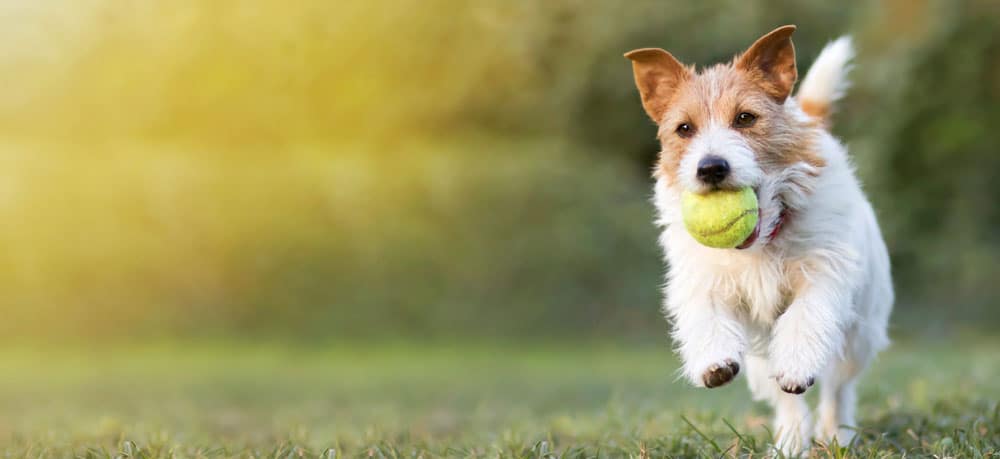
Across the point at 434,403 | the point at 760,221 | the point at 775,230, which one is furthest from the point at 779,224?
the point at 434,403

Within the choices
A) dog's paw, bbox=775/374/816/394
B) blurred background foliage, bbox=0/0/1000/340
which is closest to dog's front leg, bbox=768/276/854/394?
dog's paw, bbox=775/374/816/394

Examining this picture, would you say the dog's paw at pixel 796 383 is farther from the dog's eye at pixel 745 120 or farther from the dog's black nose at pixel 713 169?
the dog's eye at pixel 745 120

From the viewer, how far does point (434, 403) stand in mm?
8609

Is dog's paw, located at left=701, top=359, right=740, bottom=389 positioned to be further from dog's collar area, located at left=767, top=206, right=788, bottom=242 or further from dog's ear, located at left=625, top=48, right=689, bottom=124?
dog's ear, located at left=625, top=48, right=689, bottom=124

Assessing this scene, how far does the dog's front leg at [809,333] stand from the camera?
3541 mm

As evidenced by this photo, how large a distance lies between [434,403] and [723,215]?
5415 mm

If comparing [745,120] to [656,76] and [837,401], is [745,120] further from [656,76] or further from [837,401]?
[837,401]

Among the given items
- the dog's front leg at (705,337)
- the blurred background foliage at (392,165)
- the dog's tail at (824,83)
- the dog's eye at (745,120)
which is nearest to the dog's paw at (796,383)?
the dog's front leg at (705,337)

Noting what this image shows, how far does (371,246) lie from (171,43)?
3845 millimetres

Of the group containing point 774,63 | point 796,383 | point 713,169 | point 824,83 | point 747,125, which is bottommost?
point 796,383

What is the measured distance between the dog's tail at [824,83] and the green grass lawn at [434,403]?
1459 mm

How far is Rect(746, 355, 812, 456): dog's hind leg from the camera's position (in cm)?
433

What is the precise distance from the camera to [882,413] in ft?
16.8

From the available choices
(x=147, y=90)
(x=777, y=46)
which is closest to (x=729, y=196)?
(x=777, y=46)
